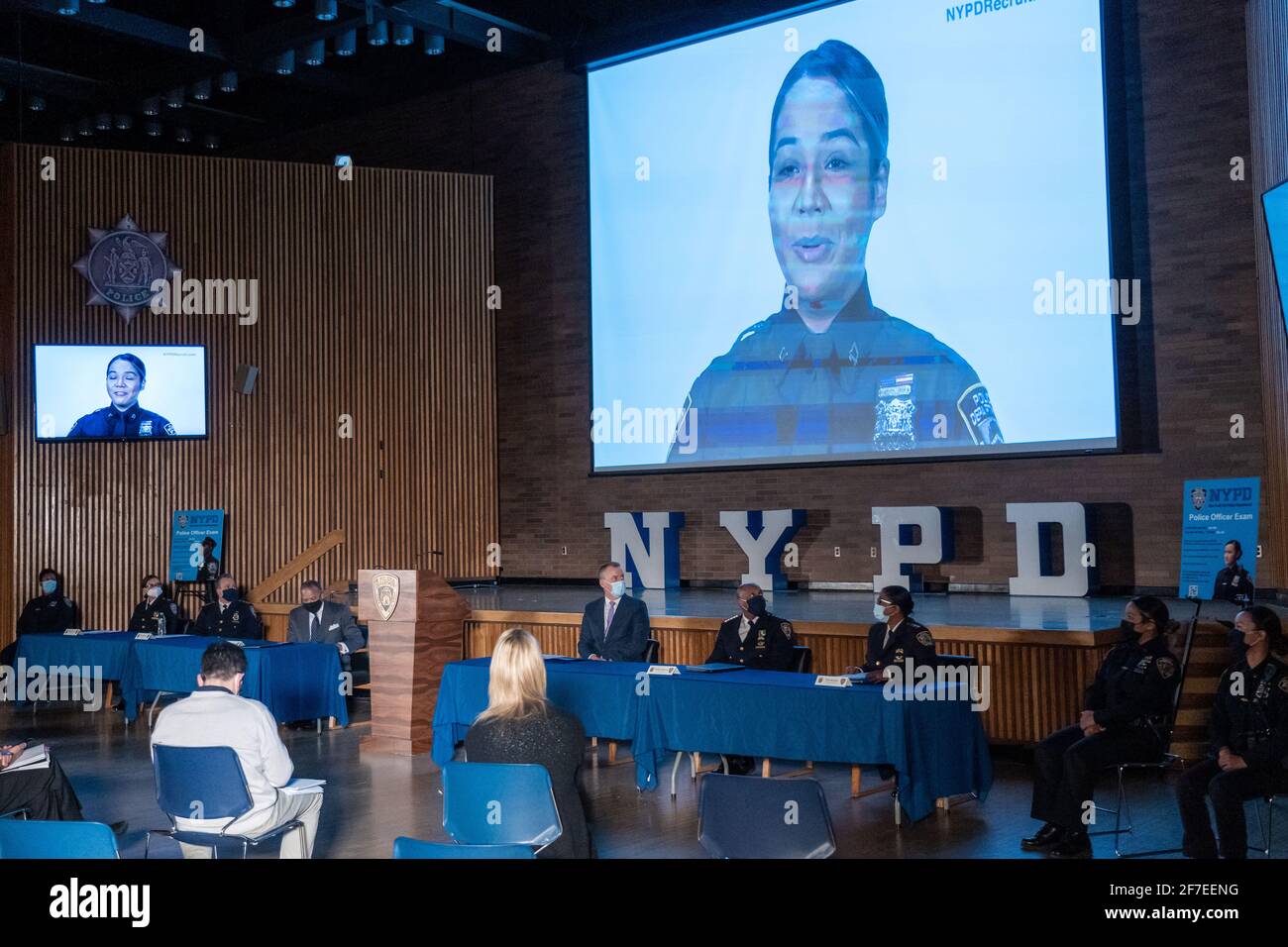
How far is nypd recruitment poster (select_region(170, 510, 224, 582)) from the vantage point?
12938 millimetres

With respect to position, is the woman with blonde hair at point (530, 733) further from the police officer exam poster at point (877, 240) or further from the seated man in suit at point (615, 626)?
the police officer exam poster at point (877, 240)

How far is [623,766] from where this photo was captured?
763 cm

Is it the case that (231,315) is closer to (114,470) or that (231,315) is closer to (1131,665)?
(114,470)

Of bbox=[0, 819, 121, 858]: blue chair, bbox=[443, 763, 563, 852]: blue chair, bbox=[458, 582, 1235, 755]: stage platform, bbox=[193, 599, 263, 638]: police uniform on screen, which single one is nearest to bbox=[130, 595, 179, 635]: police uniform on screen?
bbox=[193, 599, 263, 638]: police uniform on screen

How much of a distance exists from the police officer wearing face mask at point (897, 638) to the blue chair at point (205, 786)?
323cm

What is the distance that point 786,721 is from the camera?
605 centimetres

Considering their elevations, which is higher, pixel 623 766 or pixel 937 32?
pixel 937 32

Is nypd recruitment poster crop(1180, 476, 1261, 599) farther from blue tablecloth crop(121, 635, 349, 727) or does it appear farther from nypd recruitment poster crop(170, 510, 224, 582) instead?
nypd recruitment poster crop(170, 510, 224, 582)

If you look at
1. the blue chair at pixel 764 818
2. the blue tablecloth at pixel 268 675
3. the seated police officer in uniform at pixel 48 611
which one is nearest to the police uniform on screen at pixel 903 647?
the blue chair at pixel 764 818

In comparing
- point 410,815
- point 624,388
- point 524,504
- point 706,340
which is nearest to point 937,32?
point 706,340

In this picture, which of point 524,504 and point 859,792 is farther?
point 524,504

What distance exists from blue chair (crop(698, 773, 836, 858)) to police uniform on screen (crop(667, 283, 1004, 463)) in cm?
800

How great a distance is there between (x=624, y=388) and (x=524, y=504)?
7.18ft

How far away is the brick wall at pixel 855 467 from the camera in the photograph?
10.2m
